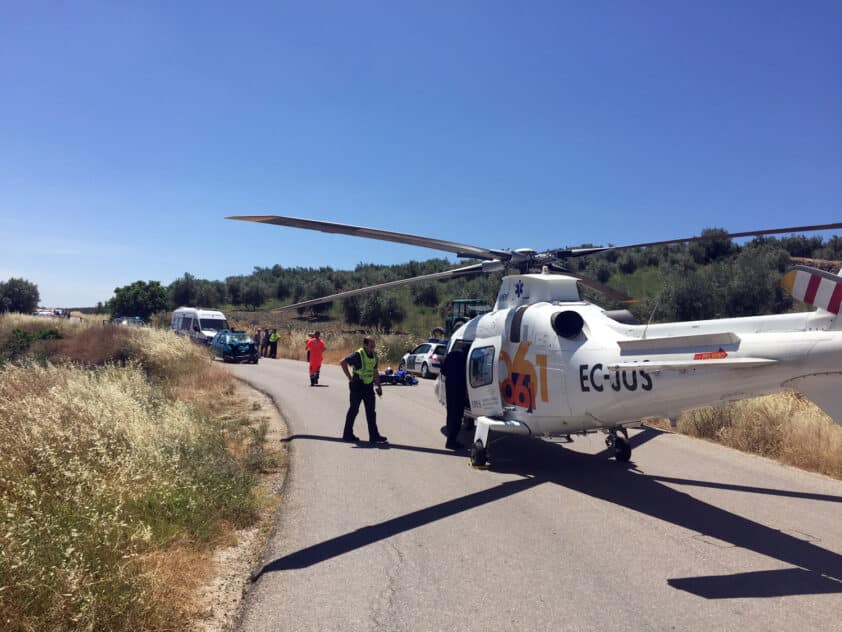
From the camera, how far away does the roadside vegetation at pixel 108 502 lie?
365 centimetres

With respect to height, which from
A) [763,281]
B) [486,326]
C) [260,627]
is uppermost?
[763,281]

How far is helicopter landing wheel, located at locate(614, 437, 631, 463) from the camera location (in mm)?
9031

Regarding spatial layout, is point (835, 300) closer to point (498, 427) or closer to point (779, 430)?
point (498, 427)

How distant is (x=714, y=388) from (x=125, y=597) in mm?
5719

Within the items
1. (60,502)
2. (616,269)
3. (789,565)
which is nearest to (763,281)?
(616,269)

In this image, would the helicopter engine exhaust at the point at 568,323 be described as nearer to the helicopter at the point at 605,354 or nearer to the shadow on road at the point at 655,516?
the helicopter at the point at 605,354

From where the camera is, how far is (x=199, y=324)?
32.3m

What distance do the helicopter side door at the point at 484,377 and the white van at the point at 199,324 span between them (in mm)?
24469

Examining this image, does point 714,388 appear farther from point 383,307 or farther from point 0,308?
point 0,308

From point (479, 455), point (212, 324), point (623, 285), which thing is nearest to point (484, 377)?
point (479, 455)

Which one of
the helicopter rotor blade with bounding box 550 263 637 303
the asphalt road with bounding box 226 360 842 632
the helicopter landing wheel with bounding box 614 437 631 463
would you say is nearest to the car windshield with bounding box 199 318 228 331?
the asphalt road with bounding box 226 360 842 632

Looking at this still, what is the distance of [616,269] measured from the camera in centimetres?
4506

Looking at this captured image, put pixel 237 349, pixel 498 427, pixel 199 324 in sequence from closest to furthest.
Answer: pixel 498 427 < pixel 237 349 < pixel 199 324

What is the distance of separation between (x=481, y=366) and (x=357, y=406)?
2556mm
